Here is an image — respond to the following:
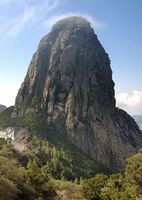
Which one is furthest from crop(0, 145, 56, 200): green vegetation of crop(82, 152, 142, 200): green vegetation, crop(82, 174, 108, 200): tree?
crop(82, 152, 142, 200): green vegetation

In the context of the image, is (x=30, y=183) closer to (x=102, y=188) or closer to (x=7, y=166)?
(x=7, y=166)

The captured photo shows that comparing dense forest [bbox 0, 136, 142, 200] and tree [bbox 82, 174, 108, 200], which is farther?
tree [bbox 82, 174, 108, 200]

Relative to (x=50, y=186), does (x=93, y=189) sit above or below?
above

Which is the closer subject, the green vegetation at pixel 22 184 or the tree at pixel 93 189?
the green vegetation at pixel 22 184

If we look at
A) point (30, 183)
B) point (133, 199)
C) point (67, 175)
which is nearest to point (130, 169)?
point (133, 199)

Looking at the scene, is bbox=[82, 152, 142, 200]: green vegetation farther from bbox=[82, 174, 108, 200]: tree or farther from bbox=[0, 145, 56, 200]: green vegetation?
bbox=[0, 145, 56, 200]: green vegetation

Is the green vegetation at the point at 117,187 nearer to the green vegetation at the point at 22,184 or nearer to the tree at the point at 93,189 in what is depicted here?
the tree at the point at 93,189

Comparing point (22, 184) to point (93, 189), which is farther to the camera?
point (93, 189)

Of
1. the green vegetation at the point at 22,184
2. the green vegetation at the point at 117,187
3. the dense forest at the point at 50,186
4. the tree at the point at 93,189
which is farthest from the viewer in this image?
the tree at the point at 93,189

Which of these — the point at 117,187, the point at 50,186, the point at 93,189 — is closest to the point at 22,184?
the point at 50,186

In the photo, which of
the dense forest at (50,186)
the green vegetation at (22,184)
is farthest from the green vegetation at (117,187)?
the green vegetation at (22,184)

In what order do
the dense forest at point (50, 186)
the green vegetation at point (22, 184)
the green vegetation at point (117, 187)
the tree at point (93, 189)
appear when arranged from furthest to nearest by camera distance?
1. the tree at point (93, 189)
2. the green vegetation at point (117, 187)
3. the dense forest at point (50, 186)
4. the green vegetation at point (22, 184)

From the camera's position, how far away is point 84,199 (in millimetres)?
69562

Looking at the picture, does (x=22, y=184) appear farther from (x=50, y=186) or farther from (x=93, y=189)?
(x=93, y=189)
